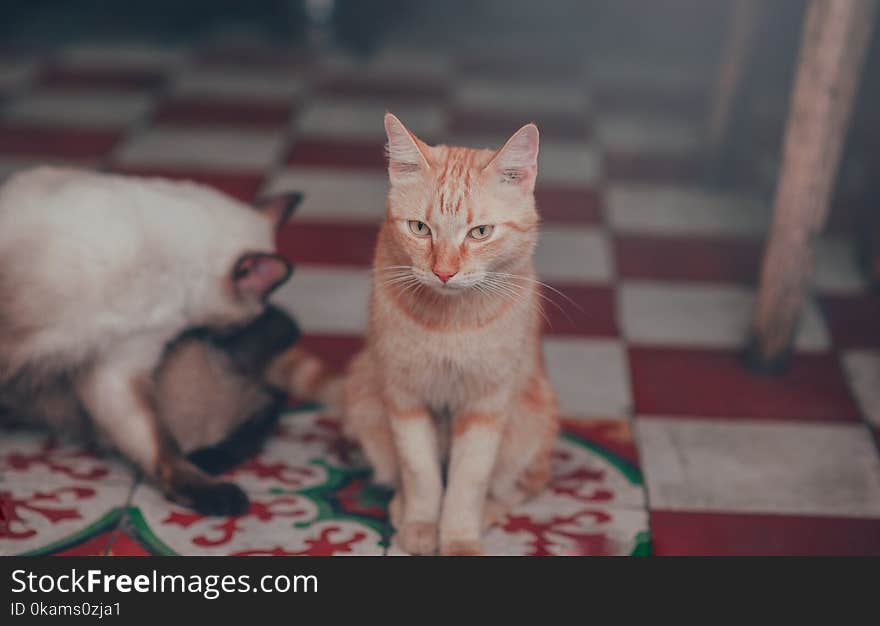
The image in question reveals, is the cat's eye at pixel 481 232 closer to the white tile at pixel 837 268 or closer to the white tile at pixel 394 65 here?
the white tile at pixel 837 268

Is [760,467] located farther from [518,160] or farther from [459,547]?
[518,160]

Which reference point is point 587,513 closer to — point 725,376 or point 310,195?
point 725,376

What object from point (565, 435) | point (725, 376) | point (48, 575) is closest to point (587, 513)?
point (565, 435)

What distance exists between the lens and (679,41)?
3.81 metres

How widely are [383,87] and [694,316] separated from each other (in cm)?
151

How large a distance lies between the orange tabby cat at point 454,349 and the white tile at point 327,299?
50cm

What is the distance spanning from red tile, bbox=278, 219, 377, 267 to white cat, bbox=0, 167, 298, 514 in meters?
0.70

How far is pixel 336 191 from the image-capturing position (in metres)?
2.78

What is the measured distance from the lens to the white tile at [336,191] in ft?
8.76

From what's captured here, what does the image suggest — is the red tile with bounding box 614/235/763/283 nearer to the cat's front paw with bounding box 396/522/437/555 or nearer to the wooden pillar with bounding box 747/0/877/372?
the wooden pillar with bounding box 747/0/877/372

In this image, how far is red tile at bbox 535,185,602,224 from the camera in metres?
2.70

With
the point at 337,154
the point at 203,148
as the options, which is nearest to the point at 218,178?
the point at 203,148

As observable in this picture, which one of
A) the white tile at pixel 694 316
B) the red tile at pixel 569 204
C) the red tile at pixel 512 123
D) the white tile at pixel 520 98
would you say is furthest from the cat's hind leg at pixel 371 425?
the white tile at pixel 520 98

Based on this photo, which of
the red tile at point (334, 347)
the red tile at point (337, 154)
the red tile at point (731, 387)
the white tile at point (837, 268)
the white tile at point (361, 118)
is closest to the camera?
the red tile at point (731, 387)
